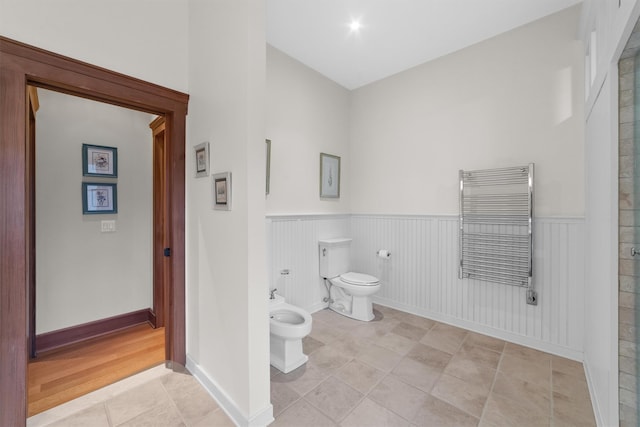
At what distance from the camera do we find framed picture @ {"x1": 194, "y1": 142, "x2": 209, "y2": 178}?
181 centimetres

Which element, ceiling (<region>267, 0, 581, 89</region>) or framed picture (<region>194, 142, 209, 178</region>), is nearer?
framed picture (<region>194, 142, 209, 178</region>)

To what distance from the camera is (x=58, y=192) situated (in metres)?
2.36

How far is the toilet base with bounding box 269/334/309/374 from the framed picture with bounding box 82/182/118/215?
2.03m

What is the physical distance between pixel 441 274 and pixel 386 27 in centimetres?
251

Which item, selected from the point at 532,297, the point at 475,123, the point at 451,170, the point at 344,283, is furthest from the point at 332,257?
the point at 475,123

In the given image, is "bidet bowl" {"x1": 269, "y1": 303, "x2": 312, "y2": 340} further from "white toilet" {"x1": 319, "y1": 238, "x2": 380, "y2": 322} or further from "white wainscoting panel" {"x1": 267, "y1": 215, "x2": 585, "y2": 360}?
"white toilet" {"x1": 319, "y1": 238, "x2": 380, "y2": 322}

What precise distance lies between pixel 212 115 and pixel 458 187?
2.39m

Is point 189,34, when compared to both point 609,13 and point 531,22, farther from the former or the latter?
point 531,22

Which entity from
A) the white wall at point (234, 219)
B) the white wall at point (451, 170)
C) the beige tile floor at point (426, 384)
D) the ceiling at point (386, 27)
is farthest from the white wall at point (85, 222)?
the beige tile floor at point (426, 384)

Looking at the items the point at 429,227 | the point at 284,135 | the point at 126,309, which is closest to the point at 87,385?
the point at 126,309

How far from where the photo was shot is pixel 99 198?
2549mm

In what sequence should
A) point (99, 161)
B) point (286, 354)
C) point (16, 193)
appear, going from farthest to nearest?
point (99, 161) → point (286, 354) → point (16, 193)

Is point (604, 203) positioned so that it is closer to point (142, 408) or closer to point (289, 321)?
point (289, 321)

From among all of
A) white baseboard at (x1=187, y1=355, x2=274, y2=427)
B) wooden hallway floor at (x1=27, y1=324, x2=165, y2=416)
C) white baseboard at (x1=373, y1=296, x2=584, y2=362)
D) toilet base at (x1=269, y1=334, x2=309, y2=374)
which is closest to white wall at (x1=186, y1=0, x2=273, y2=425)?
white baseboard at (x1=187, y1=355, x2=274, y2=427)
